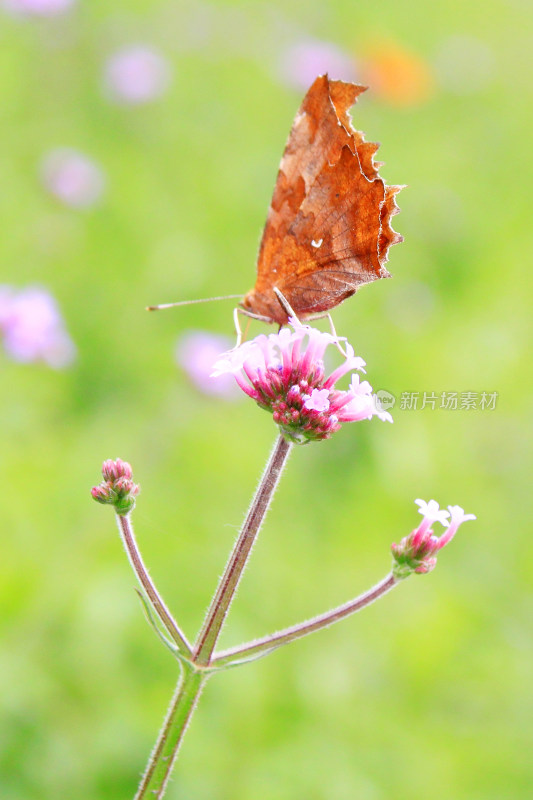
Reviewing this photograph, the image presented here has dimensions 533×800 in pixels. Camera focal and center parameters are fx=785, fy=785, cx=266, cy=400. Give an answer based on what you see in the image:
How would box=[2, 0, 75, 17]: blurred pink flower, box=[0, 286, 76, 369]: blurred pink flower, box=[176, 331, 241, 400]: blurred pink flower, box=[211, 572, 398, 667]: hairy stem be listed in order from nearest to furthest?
box=[211, 572, 398, 667]: hairy stem
box=[0, 286, 76, 369]: blurred pink flower
box=[176, 331, 241, 400]: blurred pink flower
box=[2, 0, 75, 17]: blurred pink flower

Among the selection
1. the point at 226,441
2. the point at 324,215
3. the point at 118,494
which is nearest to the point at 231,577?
the point at 118,494

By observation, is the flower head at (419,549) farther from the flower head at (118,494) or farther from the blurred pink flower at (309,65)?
the blurred pink flower at (309,65)

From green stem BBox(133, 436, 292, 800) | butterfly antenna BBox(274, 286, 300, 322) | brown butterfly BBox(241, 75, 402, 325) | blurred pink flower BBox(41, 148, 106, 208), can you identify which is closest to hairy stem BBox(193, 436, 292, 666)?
green stem BBox(133, 436, 292, 800)

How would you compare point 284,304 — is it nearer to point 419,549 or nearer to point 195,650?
point 419,549

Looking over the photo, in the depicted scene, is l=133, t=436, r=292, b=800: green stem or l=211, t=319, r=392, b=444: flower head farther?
l=211, t=319, r=392, b=444: flower head

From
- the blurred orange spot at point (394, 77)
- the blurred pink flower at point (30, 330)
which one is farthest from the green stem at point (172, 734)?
the blurred orange spot at point (394, 77)

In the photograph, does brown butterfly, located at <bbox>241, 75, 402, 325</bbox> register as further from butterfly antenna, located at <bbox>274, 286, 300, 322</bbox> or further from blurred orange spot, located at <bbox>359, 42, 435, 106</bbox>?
blurred orange spot, located at <bbox>359, 42, 435, 106</bbox>
